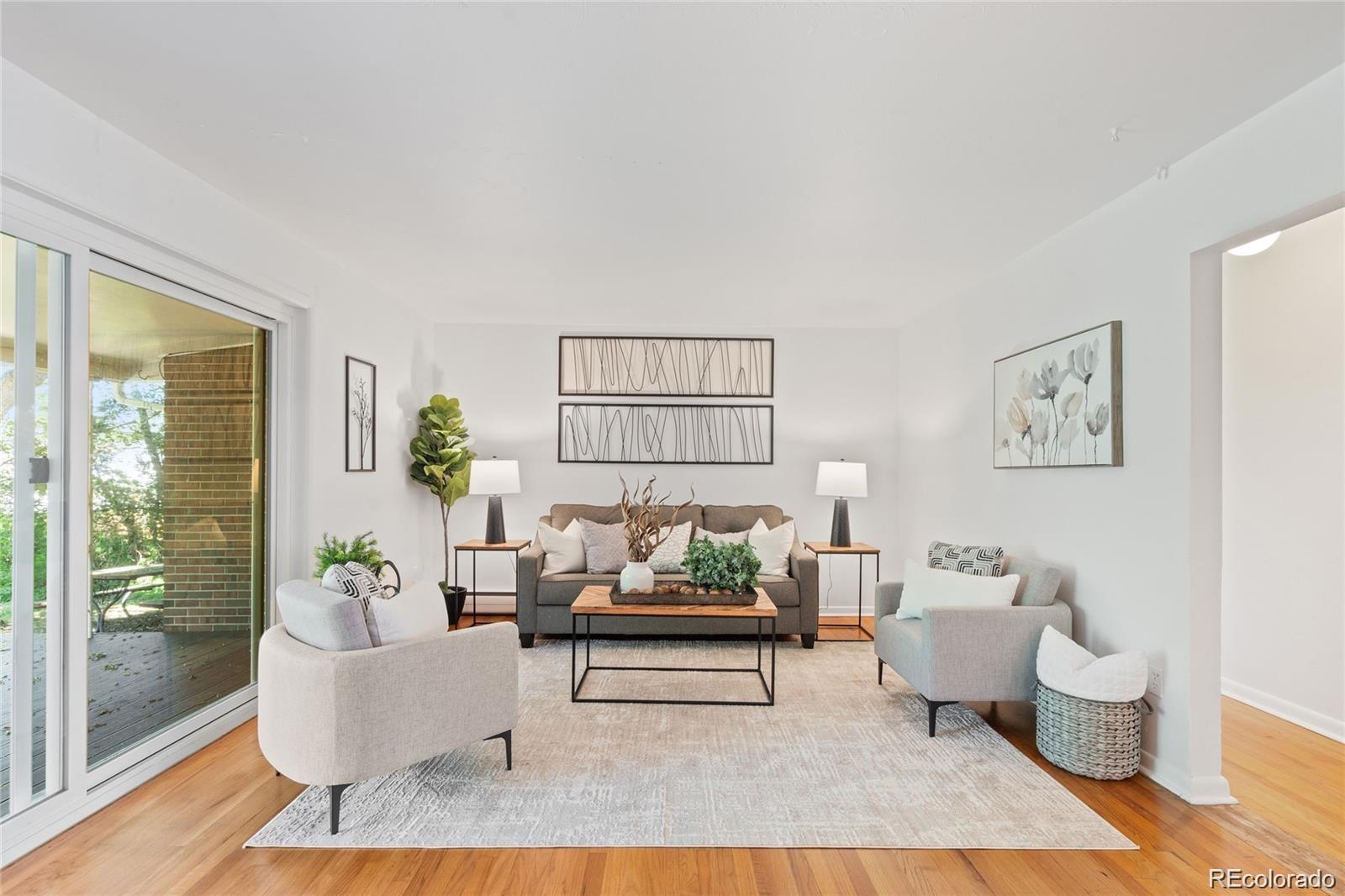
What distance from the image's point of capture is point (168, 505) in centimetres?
306

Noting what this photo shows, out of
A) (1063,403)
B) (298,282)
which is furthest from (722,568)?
(298,282)

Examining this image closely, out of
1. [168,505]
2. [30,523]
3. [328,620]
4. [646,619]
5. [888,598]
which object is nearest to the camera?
[30,523]

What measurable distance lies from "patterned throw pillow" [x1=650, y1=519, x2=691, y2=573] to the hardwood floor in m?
2.73

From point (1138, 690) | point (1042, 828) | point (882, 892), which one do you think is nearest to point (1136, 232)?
point (1138, 690)

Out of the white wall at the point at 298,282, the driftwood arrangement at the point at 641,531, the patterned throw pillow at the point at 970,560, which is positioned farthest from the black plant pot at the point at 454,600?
the patterned throw pillow at the point at 970,560

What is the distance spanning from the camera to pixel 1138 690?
2.80m

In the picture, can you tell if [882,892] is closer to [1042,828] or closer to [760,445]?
[1042,828]

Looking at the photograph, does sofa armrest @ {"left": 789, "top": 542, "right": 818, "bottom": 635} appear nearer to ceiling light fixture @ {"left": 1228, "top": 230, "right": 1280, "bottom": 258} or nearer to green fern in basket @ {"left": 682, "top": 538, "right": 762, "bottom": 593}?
green fern in basket @ {"left": 682, "top": 538, "right": 762, "bottom": 593}

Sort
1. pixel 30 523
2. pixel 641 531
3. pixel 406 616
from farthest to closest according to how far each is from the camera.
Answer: pixel 641 531 < pixel 406 616 < pixel 30 523

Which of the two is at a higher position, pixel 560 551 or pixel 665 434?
pixel 665 434

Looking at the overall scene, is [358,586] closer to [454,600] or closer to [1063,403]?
[454,600]

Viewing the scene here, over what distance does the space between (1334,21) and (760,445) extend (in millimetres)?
4473

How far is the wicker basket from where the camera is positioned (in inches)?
111

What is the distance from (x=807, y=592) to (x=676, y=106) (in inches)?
137
